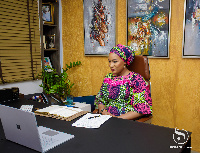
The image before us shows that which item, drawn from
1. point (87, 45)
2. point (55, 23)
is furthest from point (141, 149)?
point (55, 23)

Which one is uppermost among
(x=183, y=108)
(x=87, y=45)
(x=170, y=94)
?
(x=87, y=45)

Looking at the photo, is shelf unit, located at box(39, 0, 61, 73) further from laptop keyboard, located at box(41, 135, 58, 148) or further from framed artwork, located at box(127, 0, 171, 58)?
laptop keyboard, located at box(41, 135, 58, 148)

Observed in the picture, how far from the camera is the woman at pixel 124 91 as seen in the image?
1989mm

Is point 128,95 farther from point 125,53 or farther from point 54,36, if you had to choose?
point 54,36

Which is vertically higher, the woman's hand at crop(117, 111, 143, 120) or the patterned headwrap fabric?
the patterned headwrap fabric

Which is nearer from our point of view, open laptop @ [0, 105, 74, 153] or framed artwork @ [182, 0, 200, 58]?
open laptop @ [0, 105, 74, 153]

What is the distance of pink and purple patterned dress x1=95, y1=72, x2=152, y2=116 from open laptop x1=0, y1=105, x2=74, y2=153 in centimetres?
100

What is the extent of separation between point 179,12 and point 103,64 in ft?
4.49

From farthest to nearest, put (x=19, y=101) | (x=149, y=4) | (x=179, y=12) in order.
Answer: (x=149, y=4), (x=179, y=12), (x=19, y=101)

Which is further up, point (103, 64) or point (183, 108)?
point (103, 64)

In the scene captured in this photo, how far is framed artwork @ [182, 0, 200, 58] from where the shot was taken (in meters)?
2.35

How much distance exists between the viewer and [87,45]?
3.36m

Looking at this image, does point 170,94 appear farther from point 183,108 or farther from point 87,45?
point 87,45

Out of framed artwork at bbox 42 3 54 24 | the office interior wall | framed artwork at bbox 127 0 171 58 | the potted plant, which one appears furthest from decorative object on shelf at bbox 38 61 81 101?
framed artwork at bbox 127 0 171 58
